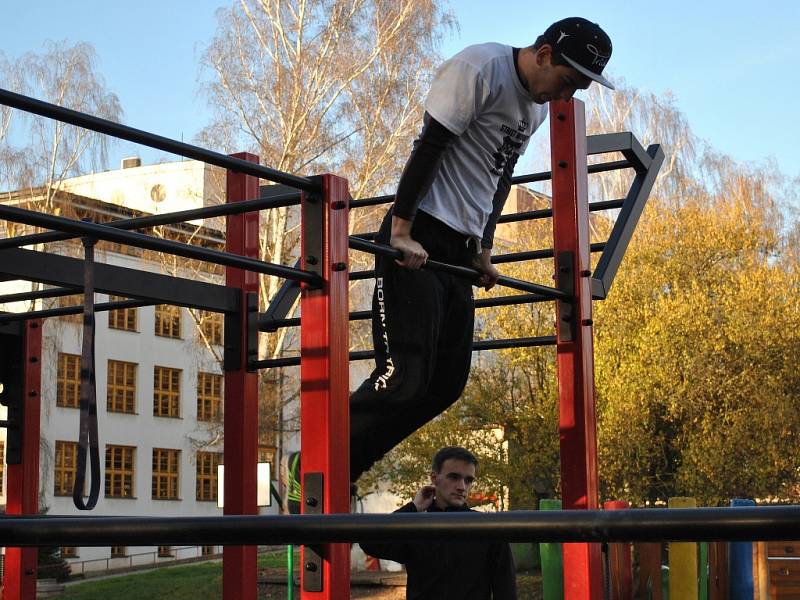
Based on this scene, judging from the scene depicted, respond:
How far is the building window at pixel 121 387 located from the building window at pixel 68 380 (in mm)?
972

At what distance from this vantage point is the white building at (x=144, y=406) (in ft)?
107

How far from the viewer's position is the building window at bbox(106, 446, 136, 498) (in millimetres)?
A: 34812

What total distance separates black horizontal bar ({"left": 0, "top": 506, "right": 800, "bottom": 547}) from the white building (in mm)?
29558

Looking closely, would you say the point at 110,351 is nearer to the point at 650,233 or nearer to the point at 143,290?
the point at 650,233

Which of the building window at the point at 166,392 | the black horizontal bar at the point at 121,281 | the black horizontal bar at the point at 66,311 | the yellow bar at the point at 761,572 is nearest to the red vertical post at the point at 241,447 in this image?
the black horizontal bar at the point at 121,281

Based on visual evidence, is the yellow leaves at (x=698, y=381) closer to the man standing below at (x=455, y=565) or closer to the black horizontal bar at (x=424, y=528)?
the man standing below at (x=455, y=565)

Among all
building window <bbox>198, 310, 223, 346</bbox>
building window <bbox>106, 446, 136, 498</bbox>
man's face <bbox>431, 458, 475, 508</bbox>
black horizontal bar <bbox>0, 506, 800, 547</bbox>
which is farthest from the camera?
building window <bbox>106, 446, 136, 498</bbox>

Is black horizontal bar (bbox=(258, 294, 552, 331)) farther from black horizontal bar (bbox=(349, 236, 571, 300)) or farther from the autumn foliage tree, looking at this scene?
the autumn foliage tree

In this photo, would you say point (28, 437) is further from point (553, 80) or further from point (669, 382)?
point (669, 382)

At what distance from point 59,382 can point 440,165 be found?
32.8 metres

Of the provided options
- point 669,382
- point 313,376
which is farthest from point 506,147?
point 669,382

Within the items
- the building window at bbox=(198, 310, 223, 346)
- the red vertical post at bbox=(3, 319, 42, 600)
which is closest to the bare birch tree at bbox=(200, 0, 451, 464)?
the building window at bbox=(198, 310, 223, 346)

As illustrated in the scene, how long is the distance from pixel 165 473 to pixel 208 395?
9.37 ft

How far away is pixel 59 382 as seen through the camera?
34281 mm
